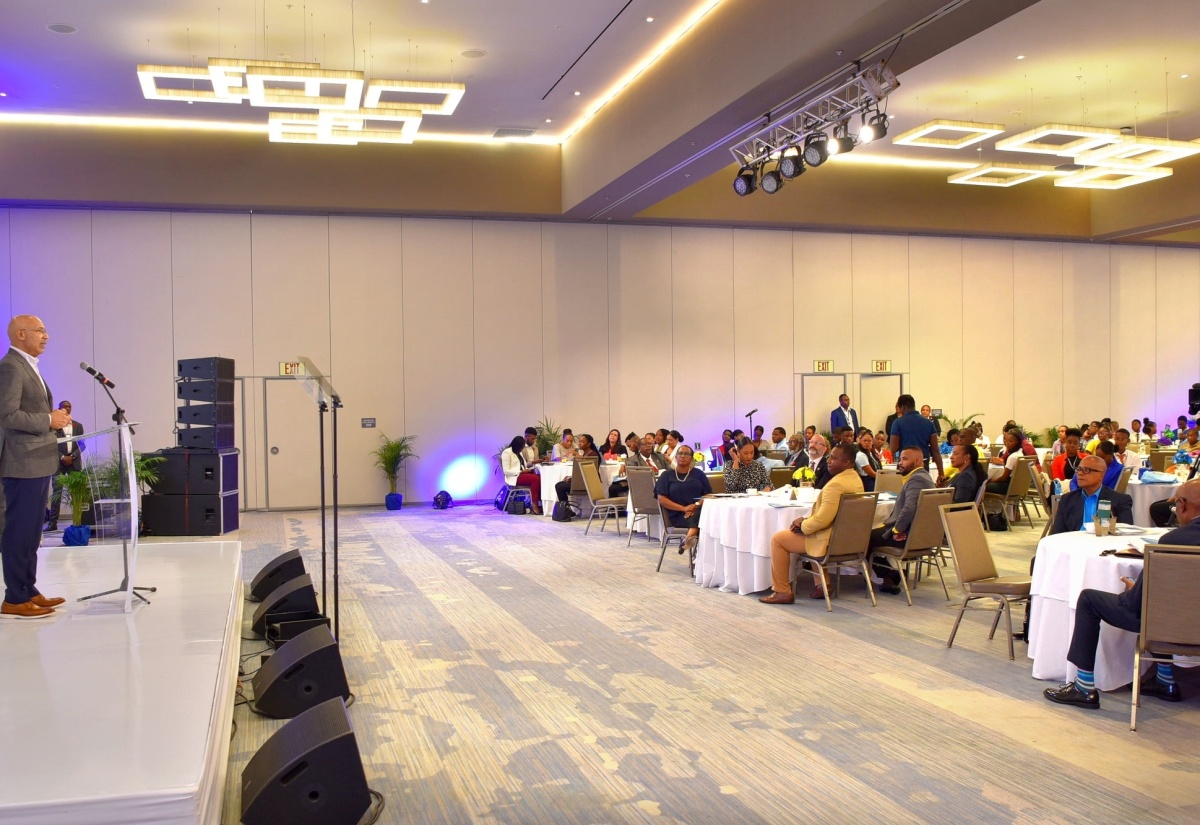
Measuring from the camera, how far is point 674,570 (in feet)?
31.4

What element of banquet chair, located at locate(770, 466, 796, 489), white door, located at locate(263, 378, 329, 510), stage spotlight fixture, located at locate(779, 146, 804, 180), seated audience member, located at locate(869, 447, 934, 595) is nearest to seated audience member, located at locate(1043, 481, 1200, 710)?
seated audience member, located at locate(869, 447, 934, 595)

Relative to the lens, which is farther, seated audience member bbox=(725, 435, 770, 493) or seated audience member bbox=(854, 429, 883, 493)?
seated audience member bbox=(854, 429, 883, 493)

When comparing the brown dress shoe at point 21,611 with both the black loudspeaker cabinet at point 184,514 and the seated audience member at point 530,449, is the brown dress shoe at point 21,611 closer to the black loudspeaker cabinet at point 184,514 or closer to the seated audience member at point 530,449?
the black loudspeaker cabinet at point 184,514

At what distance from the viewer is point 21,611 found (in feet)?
17.7

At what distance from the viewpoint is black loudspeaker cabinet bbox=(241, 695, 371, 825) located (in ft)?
11.3

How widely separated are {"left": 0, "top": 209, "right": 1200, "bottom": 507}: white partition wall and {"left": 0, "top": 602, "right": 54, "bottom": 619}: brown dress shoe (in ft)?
33.7

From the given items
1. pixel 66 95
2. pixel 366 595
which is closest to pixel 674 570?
pixel 366 595

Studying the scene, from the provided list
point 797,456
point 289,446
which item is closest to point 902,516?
point 797,456

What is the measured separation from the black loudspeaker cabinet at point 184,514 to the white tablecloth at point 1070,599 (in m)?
9.09

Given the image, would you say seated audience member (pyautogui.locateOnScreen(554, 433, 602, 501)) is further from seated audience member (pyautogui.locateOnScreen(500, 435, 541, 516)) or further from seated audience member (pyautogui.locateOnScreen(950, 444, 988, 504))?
seated audience member (pyautogui.locateOnScreen(950, 444, 988, 504))

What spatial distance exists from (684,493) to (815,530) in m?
2.07

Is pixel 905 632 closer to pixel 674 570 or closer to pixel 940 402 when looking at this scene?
pixel 674 570

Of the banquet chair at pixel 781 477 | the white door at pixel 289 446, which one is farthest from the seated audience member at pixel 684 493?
the white door at pixel 289 446

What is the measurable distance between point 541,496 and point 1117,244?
45.2ft
